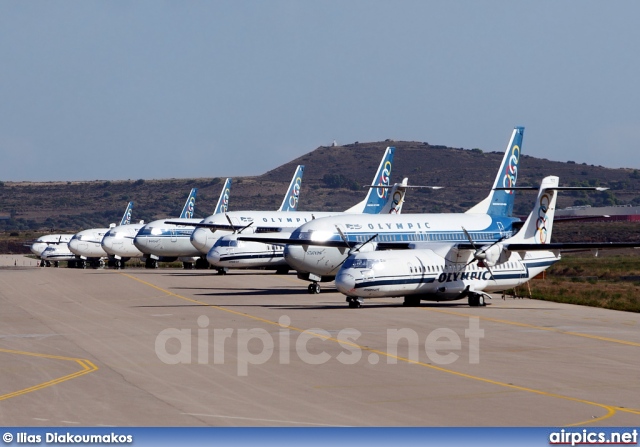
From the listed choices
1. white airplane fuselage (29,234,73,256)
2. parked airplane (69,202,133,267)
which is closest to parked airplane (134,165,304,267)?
parked airplane (69,202,133,267)

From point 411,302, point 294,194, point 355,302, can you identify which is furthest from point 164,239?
point 355,302

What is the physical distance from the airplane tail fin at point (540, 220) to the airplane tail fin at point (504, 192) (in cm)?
1051

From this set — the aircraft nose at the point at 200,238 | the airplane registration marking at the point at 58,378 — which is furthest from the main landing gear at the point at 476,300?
the aircraft nose at the point at 200,238

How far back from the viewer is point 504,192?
5791cm

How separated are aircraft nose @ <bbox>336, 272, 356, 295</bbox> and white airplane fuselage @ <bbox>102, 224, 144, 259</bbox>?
48798 mm

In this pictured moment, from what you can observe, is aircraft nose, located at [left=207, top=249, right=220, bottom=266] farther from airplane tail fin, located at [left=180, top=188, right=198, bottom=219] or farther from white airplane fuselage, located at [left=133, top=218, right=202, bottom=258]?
airplane tail fin, located at [left=180, top=188, right=198, bottom=219]

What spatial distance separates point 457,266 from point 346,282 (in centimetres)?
551

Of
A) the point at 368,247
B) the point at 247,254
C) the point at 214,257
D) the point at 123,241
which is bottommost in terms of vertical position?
the point at 214,257

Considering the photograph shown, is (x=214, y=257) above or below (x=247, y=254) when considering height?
below

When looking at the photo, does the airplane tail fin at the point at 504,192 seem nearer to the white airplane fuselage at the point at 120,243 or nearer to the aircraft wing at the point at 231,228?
the aircraft wing at the point at 231,228

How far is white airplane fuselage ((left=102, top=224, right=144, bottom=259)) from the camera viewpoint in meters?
86.7

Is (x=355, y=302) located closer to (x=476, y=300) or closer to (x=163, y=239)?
(x=476, y=300)

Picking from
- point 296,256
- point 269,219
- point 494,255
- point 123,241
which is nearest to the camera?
point 494,255

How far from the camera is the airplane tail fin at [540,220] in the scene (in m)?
45.2
